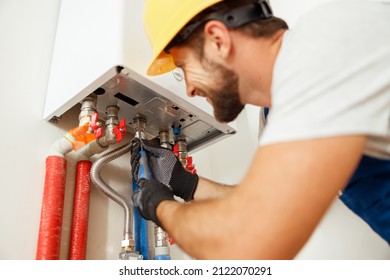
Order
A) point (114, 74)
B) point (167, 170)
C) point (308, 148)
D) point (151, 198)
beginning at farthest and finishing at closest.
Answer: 1. point (167, 170)
2. point (114, 74)
3. point (151, 198)
4. point (308, 148)

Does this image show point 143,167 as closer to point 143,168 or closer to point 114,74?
point 143,168

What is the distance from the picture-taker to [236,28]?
24.9 inches

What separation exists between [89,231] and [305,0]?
106 centimetres

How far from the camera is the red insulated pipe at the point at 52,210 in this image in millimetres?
723

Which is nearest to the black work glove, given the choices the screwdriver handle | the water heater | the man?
the man

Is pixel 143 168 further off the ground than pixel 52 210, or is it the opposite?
pixel 143 168

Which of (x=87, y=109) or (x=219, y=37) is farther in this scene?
(x=87, y=109)

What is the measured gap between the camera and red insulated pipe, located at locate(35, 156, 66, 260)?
0.72 metres

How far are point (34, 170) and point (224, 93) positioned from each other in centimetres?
51

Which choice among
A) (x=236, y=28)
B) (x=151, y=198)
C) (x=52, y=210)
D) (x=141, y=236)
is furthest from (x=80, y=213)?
(x=236, y=28)

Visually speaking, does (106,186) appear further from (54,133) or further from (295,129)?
(295,129)

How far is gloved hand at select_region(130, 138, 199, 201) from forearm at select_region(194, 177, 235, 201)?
0.01 meters

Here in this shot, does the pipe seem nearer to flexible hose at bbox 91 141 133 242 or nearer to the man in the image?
→ flexible hose at bbox 91 141 133 242

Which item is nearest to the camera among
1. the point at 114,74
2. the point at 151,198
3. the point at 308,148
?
the point at 308,148
